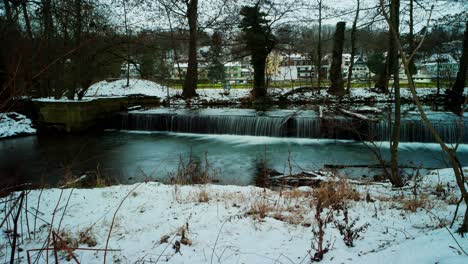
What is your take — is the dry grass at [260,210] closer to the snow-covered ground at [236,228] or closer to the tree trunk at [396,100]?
the snow-covered ground at [236,228]

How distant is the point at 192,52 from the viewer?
70.0 ft

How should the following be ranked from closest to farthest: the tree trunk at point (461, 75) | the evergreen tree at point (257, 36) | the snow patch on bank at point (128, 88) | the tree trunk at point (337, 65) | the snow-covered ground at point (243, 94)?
1. the tree trunk at point (461, 75)
2. the evergreen tree at point (257, 36)
3. the snow-covered ground at point (243, 94)
4. the tree trunk at point (337, 65)
5. the snow patch on bank at point (128, 88)

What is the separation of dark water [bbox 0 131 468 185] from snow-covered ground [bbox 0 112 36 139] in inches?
30.2

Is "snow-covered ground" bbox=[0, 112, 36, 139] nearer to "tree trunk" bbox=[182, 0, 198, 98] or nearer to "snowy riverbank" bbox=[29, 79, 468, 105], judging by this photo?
"snowy riverbank" bbox=[29, 79, 468, 105]

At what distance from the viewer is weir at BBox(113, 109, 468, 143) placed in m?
12.0

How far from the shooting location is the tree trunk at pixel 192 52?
2031cm

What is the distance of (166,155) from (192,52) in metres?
11.8

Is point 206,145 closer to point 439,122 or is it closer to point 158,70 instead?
point 439,122

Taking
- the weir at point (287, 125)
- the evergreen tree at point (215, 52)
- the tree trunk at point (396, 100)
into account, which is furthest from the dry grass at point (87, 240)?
the evergreen tree at point (215, 52)

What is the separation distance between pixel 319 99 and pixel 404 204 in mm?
18913

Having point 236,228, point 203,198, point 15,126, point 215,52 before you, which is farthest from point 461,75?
point 15,126

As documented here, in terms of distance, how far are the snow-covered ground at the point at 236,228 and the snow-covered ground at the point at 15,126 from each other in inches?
465

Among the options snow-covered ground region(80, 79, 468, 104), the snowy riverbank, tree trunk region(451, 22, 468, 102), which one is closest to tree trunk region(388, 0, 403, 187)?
tree trunk region(451, 22, 468, 102)

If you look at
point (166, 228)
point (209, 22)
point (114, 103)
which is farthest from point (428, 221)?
point (209, 22)
